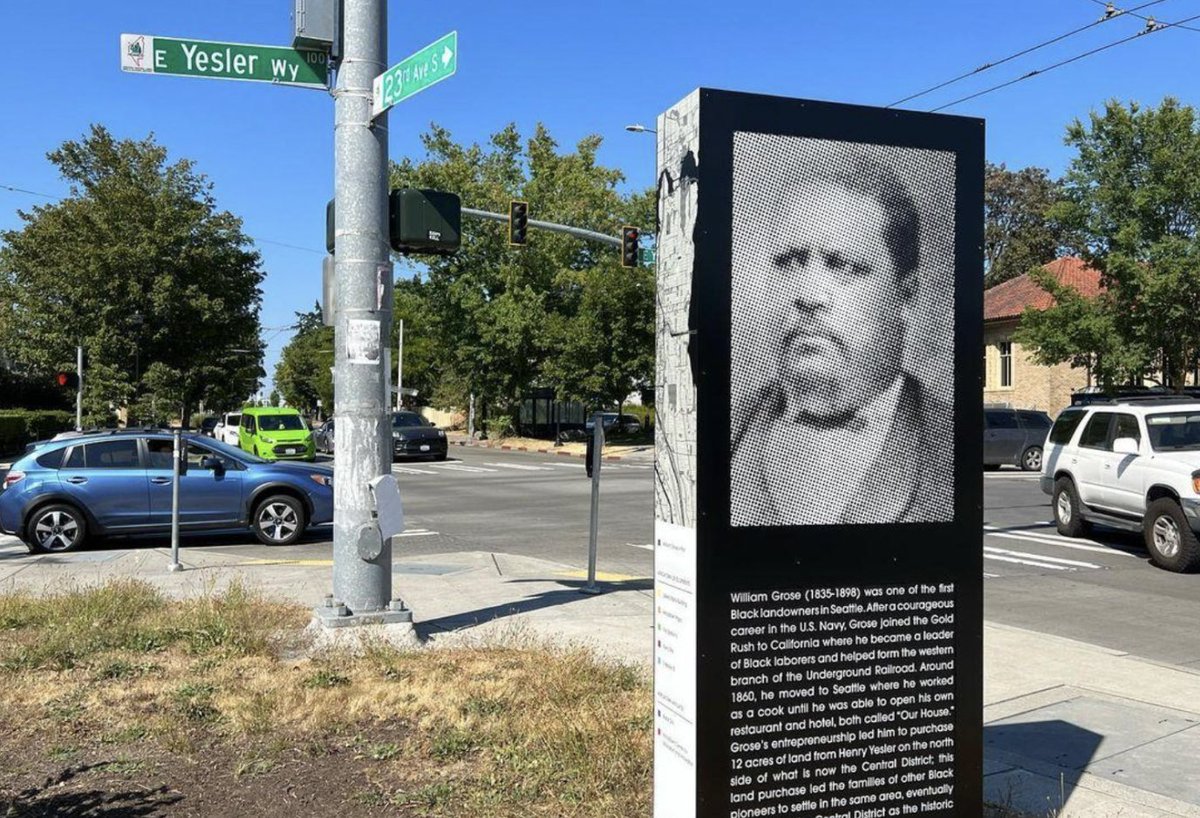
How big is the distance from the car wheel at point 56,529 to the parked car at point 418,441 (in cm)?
2209

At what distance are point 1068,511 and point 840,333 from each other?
40.9ft

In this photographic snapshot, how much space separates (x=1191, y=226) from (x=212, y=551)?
2693 centimetres

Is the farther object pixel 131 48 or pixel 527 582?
pixel 527 582

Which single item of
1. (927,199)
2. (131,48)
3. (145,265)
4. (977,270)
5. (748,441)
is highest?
(145,265)

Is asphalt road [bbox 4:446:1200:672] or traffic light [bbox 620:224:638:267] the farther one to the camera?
traffic light [bbox 620:224:638:267]

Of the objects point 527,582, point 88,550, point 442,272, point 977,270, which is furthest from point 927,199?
point 442,272

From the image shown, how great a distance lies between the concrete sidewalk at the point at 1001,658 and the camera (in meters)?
4.67

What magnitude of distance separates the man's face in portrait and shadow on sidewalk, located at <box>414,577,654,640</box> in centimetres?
472

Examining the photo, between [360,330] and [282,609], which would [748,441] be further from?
[282,609]

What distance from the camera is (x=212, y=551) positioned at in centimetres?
1344

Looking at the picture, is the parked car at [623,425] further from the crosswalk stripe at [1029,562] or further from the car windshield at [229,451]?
the crosswalk stripe at [1029,562]

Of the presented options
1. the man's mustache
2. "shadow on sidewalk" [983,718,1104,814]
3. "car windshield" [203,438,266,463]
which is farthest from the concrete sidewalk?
the man's mustache

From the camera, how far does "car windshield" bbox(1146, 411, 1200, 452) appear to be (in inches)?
491

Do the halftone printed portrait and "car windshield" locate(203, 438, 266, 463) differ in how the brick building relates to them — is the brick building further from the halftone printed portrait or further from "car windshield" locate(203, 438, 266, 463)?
the halftone printed portrait
